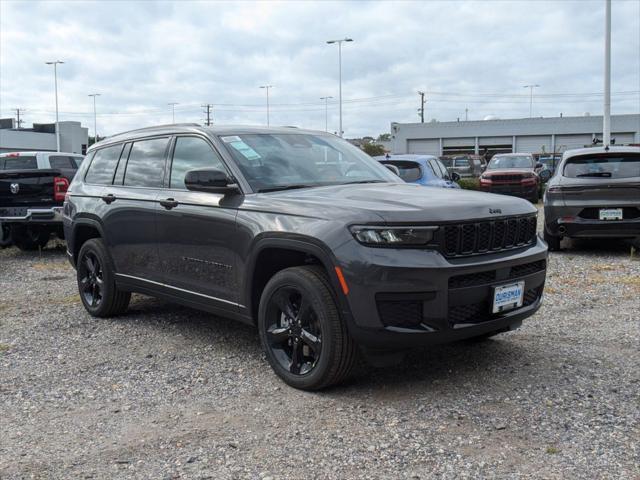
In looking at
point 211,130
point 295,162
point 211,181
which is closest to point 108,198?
point 211,130

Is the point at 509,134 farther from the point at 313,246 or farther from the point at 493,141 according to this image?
the point at 313,246

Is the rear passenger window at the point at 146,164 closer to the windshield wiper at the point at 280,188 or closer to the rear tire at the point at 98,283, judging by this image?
the rear tire at the point at 98,283

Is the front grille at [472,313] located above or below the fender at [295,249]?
below

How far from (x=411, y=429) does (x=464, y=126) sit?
6779 centimetres

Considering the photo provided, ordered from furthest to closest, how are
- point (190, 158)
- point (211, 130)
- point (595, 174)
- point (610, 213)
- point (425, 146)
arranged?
point (425, 146) < point (595, 174) < point (610, 213) < point (190, 158) < point (211, 130)

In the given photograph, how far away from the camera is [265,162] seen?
502 centimetres

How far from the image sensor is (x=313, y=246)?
A: 13.5 feet

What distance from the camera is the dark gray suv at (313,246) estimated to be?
3910 millimetres

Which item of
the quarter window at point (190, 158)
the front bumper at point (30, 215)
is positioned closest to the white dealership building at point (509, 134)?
the front bumper at point (30, 215)

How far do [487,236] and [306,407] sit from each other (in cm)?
155

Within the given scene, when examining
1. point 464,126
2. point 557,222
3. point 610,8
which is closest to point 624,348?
point 557,222

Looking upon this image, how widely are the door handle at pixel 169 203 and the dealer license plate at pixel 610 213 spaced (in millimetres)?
6697

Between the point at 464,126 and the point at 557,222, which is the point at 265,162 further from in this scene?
the point at 464,126

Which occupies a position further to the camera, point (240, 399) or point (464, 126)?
point (464, 126)
